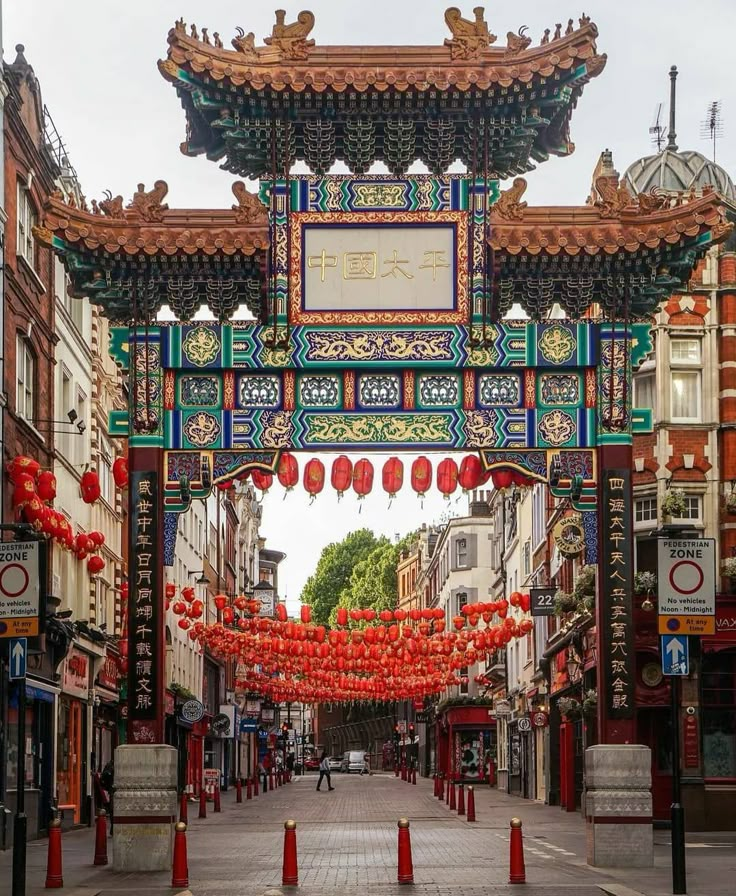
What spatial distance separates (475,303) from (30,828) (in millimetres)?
15778

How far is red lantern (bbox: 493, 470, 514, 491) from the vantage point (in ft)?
86.3

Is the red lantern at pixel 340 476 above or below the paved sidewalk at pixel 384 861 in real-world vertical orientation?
above

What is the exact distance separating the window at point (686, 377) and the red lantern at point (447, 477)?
47.4 ft

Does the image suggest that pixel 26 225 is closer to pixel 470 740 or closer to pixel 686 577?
pixel 686 577

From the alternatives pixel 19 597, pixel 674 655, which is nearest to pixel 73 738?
pixel 19 597

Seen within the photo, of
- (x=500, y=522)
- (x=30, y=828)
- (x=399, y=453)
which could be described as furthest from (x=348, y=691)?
(x=399, y=453)

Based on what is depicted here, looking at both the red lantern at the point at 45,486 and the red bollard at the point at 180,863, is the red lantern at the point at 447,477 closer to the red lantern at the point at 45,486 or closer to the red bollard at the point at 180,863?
the red bollard at the point at 180,863

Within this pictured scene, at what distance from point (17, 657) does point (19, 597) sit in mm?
1547

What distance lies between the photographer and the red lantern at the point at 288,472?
2628cm

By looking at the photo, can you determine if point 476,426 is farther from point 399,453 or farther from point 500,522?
point 500,522

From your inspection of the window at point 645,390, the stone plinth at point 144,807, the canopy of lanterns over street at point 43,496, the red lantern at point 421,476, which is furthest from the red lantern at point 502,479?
the window at point 645,390

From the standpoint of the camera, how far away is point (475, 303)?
26.1 m

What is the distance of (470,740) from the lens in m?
92.4

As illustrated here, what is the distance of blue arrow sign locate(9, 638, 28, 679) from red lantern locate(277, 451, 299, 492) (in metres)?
6.77
